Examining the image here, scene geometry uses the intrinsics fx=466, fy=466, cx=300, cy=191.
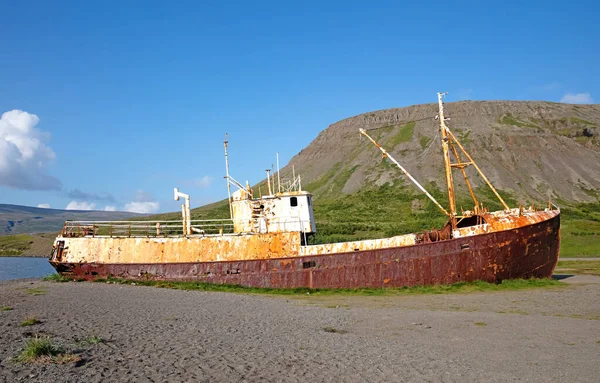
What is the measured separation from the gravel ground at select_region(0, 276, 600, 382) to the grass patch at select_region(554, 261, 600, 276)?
38.9 feet

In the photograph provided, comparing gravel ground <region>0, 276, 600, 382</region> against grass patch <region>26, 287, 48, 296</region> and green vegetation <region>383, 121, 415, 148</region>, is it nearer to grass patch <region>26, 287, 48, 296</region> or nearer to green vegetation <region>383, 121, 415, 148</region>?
grass patch <region>26, 287, 48, 296</region>

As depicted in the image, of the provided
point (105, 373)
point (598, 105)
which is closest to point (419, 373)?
point (105, 373)

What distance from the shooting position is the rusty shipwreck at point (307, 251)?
75.0 ft

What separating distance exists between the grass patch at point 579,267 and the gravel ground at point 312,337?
38.9 feet

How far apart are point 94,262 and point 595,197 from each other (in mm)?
86595

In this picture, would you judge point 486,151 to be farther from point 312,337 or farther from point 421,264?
point 312,337

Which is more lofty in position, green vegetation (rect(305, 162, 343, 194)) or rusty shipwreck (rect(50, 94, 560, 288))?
green vegetation (rect(305, 162, 343, 194))

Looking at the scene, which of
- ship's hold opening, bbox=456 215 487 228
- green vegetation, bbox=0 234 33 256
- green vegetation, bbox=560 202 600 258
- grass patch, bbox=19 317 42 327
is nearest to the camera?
grass patch, bbox=19 317 42 327

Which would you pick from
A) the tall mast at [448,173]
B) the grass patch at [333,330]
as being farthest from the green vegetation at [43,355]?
the tall mast at [448,173]

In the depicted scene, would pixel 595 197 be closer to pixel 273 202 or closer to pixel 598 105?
pixel 598 105

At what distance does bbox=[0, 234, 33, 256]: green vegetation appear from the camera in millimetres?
81244

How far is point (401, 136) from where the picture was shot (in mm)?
119812

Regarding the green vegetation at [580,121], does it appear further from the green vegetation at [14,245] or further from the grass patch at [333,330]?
the green vegetation at [14,245]

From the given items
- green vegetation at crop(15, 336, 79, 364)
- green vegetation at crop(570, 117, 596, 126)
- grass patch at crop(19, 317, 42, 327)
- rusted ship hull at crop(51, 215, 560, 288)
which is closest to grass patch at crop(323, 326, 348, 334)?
green vegetation at crop(15, 336, 79, 364)
